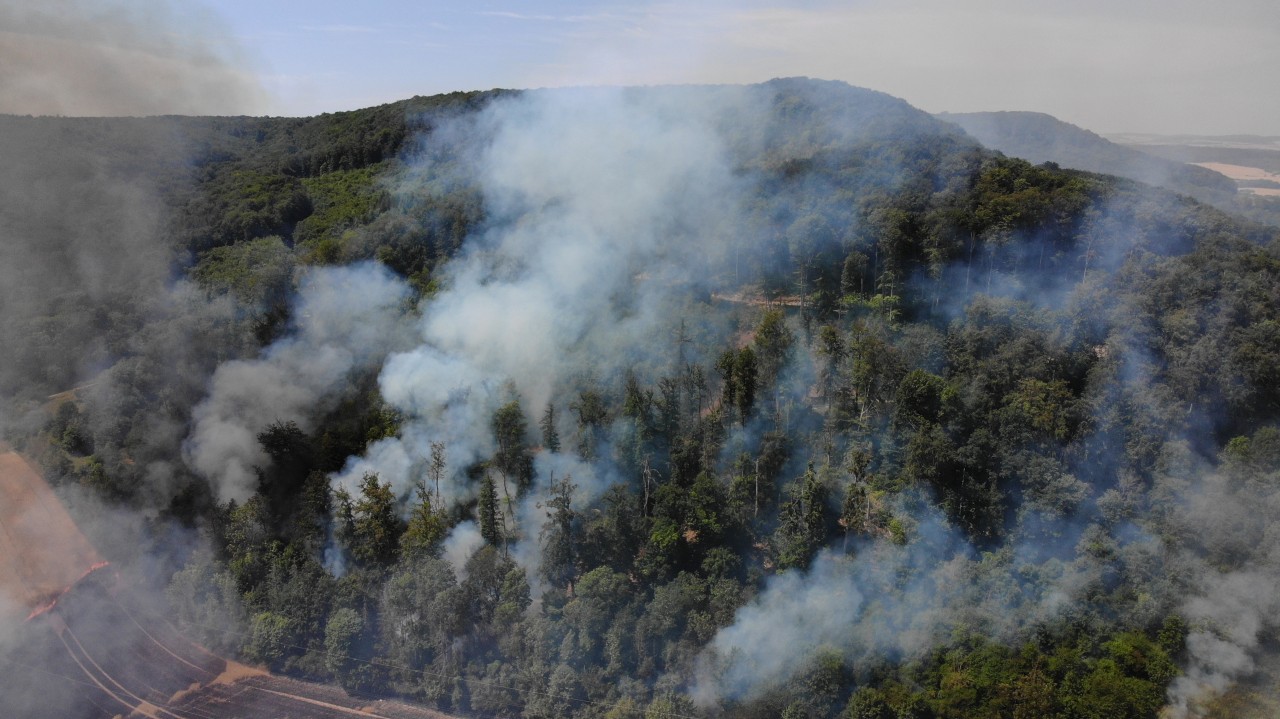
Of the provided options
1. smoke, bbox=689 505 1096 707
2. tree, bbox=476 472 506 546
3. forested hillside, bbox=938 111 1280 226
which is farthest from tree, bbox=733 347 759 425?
forested hillside, bbox=938 111 1280 226

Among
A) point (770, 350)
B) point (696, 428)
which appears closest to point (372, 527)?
point (696, 428)

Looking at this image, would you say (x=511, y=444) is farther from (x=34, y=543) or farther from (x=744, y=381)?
(x=34, y=543)

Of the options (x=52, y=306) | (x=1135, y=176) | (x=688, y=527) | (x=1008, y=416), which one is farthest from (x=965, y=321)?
(x=52, y=306)

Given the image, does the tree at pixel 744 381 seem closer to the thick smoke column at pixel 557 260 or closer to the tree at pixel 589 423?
the thick smoke column at pixel 557 260

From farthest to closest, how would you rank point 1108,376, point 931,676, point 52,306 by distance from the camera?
1. point 52,306
2. point 1108,376
3. point 931,676

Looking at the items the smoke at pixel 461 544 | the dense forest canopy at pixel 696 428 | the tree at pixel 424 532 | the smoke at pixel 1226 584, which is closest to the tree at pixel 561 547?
the dense forest canopy at pixel 696 428

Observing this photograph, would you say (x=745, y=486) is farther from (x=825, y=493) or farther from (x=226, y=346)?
(x=226, y=346)

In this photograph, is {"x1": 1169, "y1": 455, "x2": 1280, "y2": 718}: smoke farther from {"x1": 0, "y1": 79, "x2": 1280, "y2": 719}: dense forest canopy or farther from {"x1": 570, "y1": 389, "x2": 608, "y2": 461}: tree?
{"x1": 570, "y1": 389, "x2": 608, "y2": 461}: tree

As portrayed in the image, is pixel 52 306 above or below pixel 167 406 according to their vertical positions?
above
